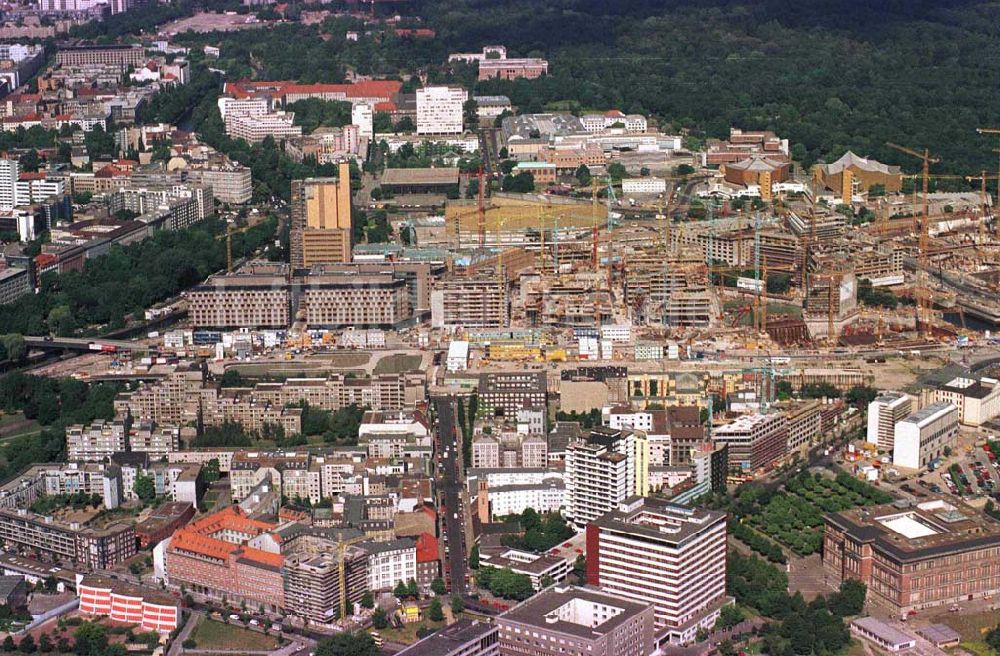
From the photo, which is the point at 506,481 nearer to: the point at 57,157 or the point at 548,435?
the point at 548,435

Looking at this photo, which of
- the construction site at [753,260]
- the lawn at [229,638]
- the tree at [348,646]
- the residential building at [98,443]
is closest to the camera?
the tree at [348,646]

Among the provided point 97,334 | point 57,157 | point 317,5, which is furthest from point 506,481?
point 317,5

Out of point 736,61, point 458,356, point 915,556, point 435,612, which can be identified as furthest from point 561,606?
point 736,61

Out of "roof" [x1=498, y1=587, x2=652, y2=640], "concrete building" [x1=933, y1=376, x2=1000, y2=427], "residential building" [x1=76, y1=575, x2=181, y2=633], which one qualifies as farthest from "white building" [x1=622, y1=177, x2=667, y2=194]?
"roof" [x1=498, y1=587, x2=652, y2=640]

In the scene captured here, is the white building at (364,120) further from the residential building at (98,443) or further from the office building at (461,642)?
the office building at (461,642)

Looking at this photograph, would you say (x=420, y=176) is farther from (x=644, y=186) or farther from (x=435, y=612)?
(x=435, y=612)

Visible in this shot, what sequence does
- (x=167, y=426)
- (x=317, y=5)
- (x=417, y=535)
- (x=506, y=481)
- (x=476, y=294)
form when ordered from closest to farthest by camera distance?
(x=417, y=535), (x=506, y=481), (x=167, y=426), (x=476, y=294), (x=317, y=5)

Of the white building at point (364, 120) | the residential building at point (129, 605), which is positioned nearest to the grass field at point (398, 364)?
the residential building at point (129, 605)
